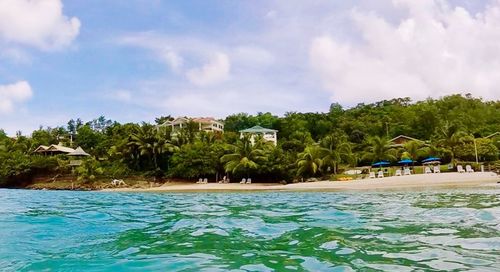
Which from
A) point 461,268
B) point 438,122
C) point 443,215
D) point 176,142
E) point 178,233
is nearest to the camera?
point 461,268

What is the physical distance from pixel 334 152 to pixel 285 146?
48.4 feet

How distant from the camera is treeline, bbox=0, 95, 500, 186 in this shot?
138ft

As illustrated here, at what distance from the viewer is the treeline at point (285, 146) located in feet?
138

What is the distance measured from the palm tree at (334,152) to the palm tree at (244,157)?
626 centimetres

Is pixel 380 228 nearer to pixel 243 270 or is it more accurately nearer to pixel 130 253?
pixel 243 270

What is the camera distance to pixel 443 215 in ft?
28.7

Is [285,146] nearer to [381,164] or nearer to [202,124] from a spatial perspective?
[381,164]

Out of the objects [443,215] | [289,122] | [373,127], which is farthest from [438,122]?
[443,215]

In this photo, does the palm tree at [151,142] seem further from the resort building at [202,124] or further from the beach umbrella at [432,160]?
the beach umbrella at [432,160]

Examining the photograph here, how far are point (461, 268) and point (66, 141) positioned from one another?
79525 millimetres

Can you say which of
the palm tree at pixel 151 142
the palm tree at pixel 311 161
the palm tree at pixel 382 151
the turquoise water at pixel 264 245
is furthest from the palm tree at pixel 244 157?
the turquoise water at pixel 264 245

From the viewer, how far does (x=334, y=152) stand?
4028 centimetres

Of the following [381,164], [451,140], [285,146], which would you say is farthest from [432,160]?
[285,146]

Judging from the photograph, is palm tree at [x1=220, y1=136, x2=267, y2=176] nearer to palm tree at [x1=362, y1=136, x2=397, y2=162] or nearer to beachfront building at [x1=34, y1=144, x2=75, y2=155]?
palm tree at [x1=362, y1=136, x2=397, y2=162]
